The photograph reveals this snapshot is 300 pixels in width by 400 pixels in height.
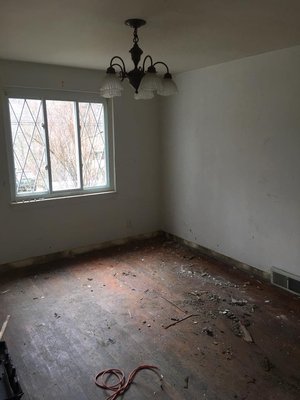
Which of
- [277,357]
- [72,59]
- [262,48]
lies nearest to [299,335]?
[277,357]

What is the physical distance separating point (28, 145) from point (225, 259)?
274 cm

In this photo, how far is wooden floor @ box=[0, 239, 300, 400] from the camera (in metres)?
2.16

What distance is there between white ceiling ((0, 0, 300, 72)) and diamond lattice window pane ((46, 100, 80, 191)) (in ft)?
2.32

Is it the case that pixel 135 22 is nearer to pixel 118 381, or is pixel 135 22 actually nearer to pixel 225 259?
pixel 118 381

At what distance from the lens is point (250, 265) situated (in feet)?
12.5

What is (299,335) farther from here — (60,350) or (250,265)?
(60,350)

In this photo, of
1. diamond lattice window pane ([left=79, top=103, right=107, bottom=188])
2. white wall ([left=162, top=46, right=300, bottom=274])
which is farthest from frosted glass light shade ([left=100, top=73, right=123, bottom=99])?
diamond lattice window pane ([left=79, top=103, right=107, bottom=188])

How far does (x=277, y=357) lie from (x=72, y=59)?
11.0 feet

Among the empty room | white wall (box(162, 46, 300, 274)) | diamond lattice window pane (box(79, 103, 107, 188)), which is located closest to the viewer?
the empty room

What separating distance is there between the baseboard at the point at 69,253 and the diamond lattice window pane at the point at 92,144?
84 cm

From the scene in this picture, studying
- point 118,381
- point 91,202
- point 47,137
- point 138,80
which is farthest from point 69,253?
point 138,80

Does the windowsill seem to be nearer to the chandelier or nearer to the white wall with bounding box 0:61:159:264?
the white wall with bounding box 0:61:159:264

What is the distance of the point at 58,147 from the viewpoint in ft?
13.7

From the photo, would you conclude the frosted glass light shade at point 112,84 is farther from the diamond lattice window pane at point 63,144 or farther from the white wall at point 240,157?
the diamond lattice window pane at point 63,144
